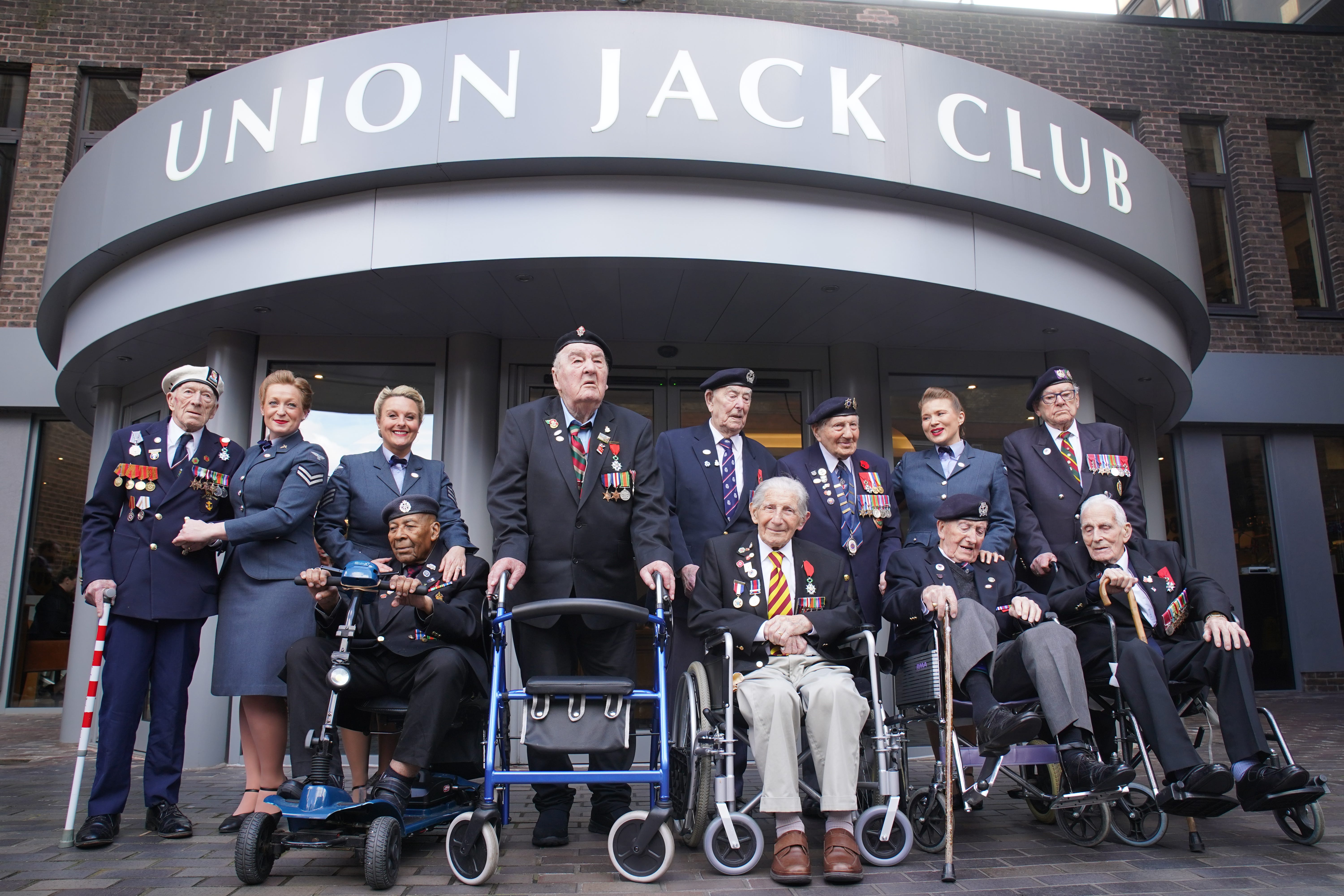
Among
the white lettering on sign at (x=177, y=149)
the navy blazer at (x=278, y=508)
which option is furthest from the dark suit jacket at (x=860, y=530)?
the white lettering on sign at (x=177, y=149)

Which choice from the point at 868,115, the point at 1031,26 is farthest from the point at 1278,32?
the point at 868,115

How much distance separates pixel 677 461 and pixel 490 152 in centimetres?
178

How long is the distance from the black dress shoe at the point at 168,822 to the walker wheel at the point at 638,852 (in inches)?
71.3

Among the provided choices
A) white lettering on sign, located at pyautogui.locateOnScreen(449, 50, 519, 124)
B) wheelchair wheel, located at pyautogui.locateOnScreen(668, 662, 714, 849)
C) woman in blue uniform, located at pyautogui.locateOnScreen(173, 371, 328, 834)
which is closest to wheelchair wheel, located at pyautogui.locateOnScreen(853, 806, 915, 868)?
wheelchair wheel, located at pyautogui.locateOnScreen(668, 662, 714, 849)

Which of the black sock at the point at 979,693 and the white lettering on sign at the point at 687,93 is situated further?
the white lettering on sign at the point at 687,93

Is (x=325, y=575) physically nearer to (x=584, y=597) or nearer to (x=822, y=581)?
(x=584, y=597)

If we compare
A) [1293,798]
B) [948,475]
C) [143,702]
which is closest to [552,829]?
[143,702]

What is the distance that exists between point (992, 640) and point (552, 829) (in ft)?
5.94

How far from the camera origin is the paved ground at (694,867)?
2.69 m

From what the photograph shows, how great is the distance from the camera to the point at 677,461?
13.7 ft

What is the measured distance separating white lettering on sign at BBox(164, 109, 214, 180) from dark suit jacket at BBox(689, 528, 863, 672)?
11.8ft

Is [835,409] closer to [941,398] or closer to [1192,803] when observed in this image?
[941,398]

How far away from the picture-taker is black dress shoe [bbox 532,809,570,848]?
3.22 m

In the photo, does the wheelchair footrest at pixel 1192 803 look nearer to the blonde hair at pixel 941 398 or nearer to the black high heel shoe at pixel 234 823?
the blonde hair at pixel 941 398
